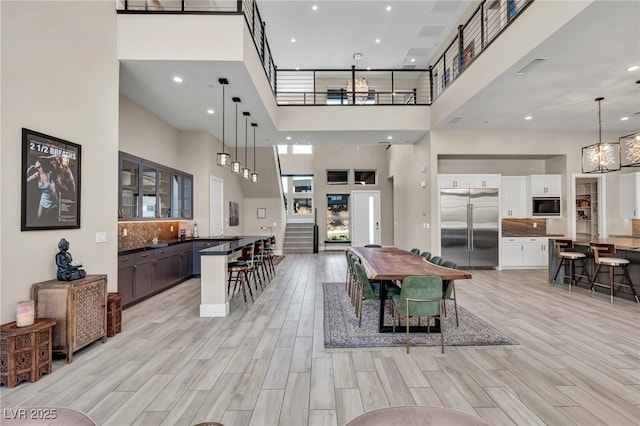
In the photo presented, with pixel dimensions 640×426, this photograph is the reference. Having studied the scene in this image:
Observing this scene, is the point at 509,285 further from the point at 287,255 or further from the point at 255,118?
the point at 287,255

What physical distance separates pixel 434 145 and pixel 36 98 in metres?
7.04

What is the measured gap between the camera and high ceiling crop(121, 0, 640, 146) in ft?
12.4

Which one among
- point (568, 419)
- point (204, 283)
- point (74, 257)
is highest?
point (74, 257)

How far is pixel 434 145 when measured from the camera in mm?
7406

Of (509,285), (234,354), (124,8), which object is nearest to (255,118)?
(124,8)

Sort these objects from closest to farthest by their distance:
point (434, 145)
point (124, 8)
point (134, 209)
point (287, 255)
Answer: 1. point (124, 8)
2. point (134, 209)
3. point (434, 145)
4. point (287, 255)

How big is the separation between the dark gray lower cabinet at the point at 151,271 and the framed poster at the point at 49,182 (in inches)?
58.2

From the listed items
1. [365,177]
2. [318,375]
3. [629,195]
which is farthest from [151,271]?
→ [629,195]

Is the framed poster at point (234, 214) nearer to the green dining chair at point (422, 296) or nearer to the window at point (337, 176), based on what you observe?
the window at point (337, 176)

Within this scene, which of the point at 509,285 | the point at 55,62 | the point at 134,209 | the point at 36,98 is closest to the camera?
the point at 36,98

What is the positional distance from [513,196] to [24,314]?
30.1 feet

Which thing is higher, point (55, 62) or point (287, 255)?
point (55, 62)

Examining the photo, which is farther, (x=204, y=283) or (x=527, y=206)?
(x=527, y=206)

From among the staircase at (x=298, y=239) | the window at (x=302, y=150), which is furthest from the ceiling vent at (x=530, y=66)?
the window at (x=302, y=150)
